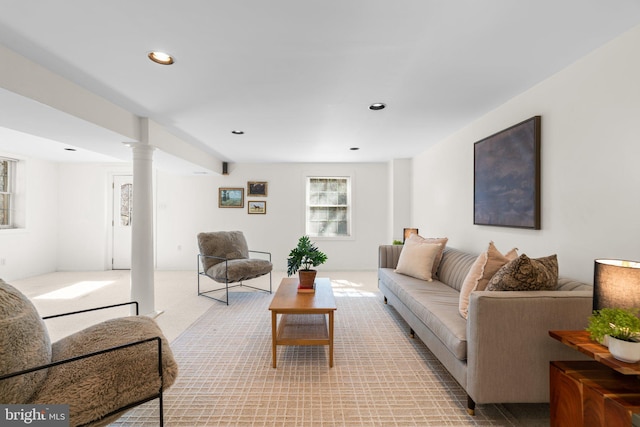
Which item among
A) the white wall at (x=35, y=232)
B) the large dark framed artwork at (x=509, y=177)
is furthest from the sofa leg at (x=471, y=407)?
the white wall at (x=35, y=232)

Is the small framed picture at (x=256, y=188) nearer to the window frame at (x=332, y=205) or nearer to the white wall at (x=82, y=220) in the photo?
the window frame at (x=332, y=205)

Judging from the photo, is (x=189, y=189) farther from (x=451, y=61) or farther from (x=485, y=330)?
(x=485, y=330)

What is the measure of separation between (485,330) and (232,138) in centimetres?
379

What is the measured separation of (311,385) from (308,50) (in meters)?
2.31

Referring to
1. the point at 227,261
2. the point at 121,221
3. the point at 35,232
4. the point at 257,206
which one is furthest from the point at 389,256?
the point at 35,232

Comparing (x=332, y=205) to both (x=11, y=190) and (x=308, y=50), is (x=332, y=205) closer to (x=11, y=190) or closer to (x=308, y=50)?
(x=308, y=50)

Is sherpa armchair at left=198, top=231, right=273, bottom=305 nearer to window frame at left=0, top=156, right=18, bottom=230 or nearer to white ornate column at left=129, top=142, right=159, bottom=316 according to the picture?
white ornate column at left=129, top=142, right=159, bottom=316

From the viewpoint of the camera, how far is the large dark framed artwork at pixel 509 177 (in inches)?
98.7

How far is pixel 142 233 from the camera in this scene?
11.0 ft

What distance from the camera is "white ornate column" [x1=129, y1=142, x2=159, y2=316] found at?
3348mm

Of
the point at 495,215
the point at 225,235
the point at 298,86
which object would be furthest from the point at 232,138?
the point at 495,215

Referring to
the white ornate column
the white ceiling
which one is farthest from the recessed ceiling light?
the white ornate column

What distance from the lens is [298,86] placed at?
2.52 metres

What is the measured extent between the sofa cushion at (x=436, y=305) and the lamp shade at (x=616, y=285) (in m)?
0.73
